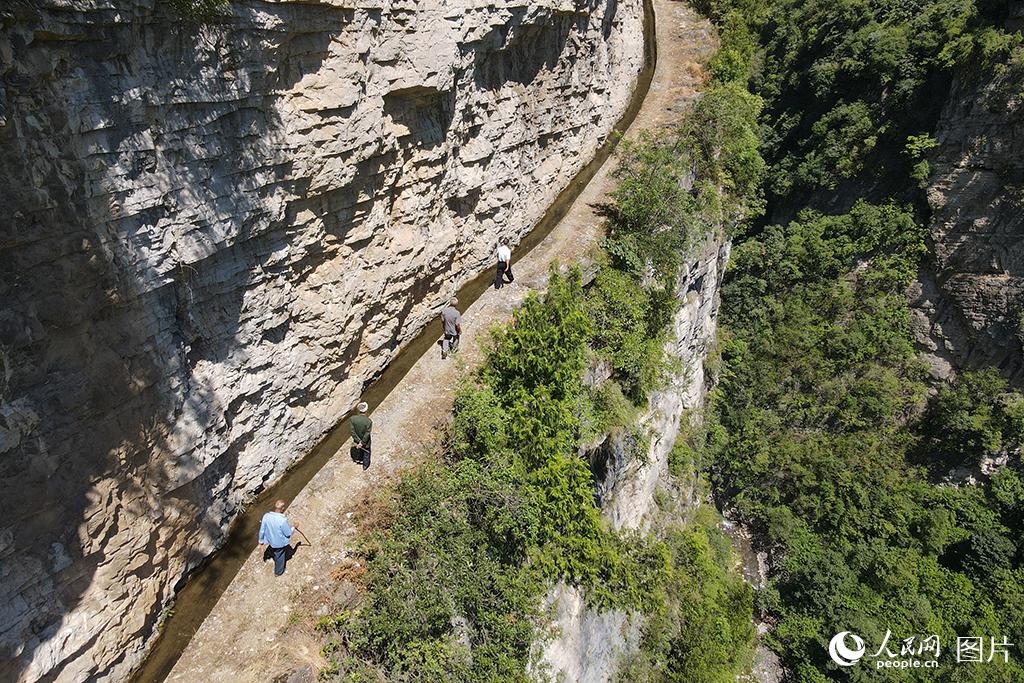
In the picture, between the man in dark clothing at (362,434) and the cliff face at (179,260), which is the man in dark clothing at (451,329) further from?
the man in dark clothing at (362,434)

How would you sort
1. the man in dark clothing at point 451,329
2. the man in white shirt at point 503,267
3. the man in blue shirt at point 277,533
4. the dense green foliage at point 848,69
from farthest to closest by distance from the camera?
the dense green foliage at point 848,69 → the man in white shirt at point 503,267 → the man in dark clothing at point 451,329 → the man in blue shirt at point 277,533

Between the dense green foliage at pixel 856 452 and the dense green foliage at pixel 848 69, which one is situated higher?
the dense green foliage at pixel 848 69

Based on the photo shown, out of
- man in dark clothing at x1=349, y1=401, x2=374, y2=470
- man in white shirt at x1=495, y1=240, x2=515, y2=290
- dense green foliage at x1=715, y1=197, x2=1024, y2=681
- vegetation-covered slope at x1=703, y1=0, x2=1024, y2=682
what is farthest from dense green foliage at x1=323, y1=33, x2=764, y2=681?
vegetation-covered slope at x1=703, y1=0, x2=1024, y2=682

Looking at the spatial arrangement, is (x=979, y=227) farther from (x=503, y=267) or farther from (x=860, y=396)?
(x=503, y=267)

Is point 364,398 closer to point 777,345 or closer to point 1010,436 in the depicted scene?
point 777,345

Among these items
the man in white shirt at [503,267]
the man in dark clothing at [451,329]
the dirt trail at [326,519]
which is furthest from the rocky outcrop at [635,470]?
the man in white shirt at [503,267]

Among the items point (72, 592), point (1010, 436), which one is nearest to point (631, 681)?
point (72, 592)
